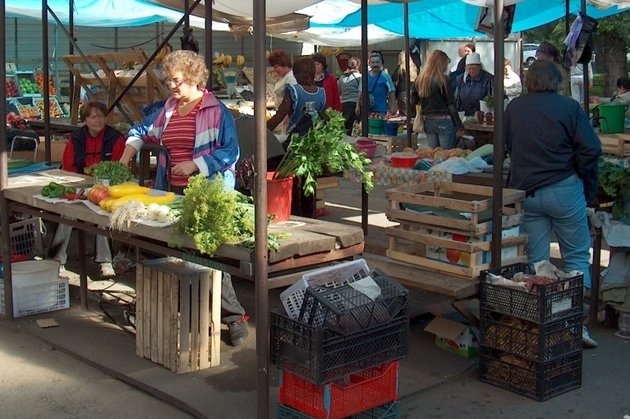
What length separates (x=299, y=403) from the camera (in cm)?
428

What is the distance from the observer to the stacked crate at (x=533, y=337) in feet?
15.8

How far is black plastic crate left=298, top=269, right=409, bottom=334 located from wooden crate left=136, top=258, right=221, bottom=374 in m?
1.21

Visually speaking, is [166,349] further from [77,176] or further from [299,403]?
[77,176]

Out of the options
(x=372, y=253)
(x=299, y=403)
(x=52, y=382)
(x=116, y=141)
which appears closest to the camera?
(x=299, y=403)

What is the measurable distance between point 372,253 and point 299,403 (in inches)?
88.4

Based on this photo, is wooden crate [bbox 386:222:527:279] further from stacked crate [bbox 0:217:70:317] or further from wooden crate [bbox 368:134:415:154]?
wooden crate [bbox 368:134:415:154]

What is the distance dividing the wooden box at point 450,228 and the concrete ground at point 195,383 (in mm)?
634

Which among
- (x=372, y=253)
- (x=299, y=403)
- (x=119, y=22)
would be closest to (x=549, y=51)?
(x=372, y=253)

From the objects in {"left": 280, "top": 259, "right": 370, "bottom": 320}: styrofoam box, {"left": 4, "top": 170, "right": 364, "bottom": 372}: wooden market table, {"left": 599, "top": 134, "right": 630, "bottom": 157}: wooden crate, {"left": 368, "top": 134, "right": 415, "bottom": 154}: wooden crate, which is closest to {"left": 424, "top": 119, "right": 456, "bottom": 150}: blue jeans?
{"left": 368, "top": 134, "right": 415, "bottom": 154}: wooden crate

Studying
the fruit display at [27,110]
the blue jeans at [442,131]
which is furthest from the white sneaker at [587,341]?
the fruit display at [27,110]

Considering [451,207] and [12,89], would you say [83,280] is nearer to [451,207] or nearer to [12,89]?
[451,207]

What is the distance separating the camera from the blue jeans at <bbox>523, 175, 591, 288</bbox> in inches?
220

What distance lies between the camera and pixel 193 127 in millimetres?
5449

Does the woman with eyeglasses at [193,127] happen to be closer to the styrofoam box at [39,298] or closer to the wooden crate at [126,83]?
the styrofoam box at [39,298]
